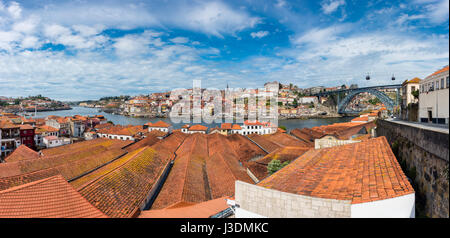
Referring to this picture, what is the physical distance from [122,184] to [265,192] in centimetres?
578

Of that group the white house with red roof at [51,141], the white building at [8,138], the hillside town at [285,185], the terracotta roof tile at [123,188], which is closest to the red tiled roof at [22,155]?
the hillside town at [285,185]

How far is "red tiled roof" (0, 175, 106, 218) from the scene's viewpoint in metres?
3.94

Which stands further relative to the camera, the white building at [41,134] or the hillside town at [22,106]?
the hillside town at [22,106]

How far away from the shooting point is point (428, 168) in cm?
372

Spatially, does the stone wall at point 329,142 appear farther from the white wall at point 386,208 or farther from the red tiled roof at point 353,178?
the white wall at point 386,208

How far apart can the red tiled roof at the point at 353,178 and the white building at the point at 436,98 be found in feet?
4.60

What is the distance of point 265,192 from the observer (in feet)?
10.2

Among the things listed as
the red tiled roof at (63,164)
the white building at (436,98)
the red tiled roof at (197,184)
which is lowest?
the red tiled roof at (197,184)

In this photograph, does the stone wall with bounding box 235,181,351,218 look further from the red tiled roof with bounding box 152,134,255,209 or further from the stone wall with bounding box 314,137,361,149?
the stone wall with bounding box 314,137,361,149

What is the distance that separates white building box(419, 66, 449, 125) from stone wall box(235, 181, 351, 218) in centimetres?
375

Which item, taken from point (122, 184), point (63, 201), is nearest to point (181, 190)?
point (122, 184)

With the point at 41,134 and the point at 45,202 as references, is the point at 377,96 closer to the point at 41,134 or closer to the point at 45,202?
the point at 41,134

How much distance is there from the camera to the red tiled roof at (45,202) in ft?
12.9
